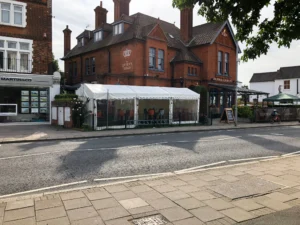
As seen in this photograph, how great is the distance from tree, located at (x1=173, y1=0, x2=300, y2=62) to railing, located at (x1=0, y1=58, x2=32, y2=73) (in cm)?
1995

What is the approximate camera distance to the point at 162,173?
7082 millimetres

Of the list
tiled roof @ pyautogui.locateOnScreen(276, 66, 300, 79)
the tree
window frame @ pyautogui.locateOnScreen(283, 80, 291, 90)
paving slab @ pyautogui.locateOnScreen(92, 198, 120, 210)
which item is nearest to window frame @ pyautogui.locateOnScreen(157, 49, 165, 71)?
the tree

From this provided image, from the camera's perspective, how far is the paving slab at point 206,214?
13.6 feet

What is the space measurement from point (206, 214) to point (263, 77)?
6513cm

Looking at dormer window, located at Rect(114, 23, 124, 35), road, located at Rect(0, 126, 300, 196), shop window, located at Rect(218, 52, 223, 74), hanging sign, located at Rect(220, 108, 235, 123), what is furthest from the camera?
shop window, located at Rect(218, 52, 223, 74)

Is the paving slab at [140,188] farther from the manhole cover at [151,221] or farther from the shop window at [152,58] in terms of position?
the shop window at [152,58]

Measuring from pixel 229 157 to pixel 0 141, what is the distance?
413 inches

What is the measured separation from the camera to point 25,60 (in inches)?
887

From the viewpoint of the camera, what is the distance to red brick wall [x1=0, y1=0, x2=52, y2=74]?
72.5 ft

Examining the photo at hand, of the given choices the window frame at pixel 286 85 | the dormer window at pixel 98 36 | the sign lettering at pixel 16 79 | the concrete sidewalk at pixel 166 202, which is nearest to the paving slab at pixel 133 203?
the concrete sidewalk at pixel 166 202

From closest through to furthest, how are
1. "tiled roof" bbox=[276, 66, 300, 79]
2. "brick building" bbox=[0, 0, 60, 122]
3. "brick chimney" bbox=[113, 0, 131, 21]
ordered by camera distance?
"brick building" bbox=[0, 0, 60, 122]
"brick chimney" bbox=[113, 0, 131, 21]
"tiled roof" bbox=[276, 66, 300, 79]

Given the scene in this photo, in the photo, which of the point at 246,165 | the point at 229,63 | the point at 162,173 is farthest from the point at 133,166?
the point at 229,63

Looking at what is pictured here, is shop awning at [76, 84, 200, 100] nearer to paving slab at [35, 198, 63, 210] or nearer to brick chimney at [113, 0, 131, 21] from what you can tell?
paving slab at [35, 198, 63, 210]

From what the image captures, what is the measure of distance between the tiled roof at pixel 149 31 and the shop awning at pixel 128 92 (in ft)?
24.2
